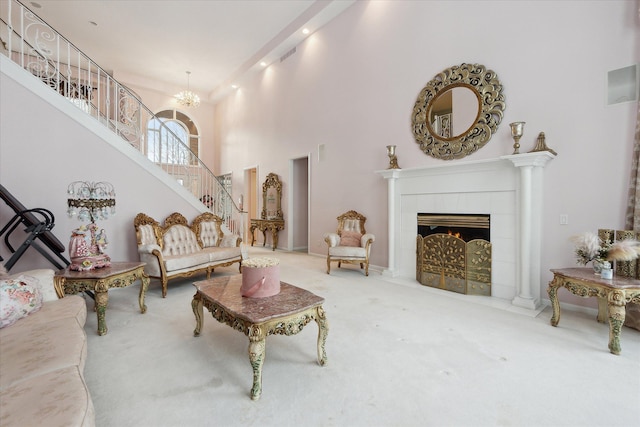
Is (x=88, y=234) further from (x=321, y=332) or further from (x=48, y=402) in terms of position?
(x=321, y=332)

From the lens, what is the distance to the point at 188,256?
413 centimetres

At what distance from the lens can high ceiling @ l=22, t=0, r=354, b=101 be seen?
6051 millimetres

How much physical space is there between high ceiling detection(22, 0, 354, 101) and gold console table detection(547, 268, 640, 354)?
5.86 m

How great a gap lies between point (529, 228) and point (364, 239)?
2387mm

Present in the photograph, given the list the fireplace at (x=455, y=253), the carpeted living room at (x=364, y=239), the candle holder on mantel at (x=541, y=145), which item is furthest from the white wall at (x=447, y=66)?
the fireplace at (x=455, y=253)

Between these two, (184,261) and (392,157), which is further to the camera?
(392,157)

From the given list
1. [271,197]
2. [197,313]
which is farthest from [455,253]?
[271,197]

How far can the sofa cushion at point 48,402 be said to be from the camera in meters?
1.02

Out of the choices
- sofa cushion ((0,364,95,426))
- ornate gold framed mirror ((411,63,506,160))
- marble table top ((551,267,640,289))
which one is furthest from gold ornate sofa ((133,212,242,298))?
marble table top ((551,267,640,289))

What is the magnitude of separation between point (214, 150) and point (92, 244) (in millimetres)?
8579

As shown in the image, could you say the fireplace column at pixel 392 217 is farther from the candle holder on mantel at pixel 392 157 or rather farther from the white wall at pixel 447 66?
the white wall at pixel 447 66

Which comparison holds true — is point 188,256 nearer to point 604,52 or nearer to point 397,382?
point 397,382

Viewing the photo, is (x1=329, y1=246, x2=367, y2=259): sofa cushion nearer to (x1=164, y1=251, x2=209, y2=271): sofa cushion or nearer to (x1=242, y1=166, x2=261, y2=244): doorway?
(x1=164, y1=251, x2=209, y2=271): sofa cushion

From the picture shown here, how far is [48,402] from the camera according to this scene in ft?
3.65
